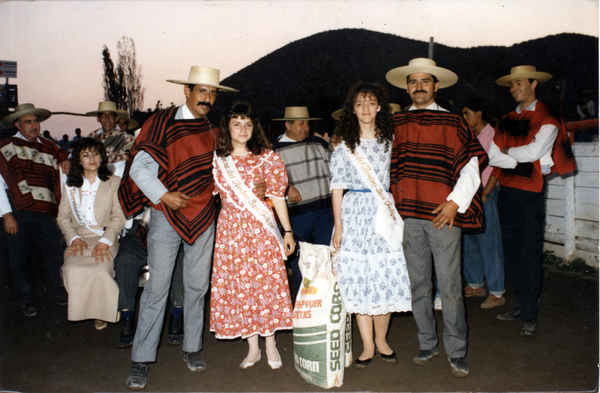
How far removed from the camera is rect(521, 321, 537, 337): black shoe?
383 centimetres

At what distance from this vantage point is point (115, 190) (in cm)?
438

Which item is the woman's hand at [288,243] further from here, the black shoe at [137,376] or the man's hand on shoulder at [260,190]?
the black shoe at [137,376]

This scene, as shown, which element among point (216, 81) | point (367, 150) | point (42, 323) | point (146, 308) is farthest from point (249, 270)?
A: point (42, 323)

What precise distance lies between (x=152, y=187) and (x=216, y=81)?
100 cm

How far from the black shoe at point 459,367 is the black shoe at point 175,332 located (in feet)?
7.47

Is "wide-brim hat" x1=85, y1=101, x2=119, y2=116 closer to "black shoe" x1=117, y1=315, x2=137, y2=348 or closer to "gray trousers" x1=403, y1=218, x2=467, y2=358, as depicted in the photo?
"black shoe" x1=117, y1=315, x2=137, y2=348

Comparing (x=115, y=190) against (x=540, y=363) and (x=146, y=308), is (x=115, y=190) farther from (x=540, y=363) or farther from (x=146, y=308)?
(x=540, y=363)

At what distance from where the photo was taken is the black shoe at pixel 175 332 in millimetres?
3984

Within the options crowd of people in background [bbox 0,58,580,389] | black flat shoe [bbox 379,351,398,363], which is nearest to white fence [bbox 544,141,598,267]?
crowd of people in background [bbox 0,58,580,389]

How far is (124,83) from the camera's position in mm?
23266

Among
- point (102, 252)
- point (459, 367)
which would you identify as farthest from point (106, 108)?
point (459, 367)

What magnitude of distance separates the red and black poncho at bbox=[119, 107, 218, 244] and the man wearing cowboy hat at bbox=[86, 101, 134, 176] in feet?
6.74

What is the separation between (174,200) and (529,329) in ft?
10.2

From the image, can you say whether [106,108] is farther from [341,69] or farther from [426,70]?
[341,69]
